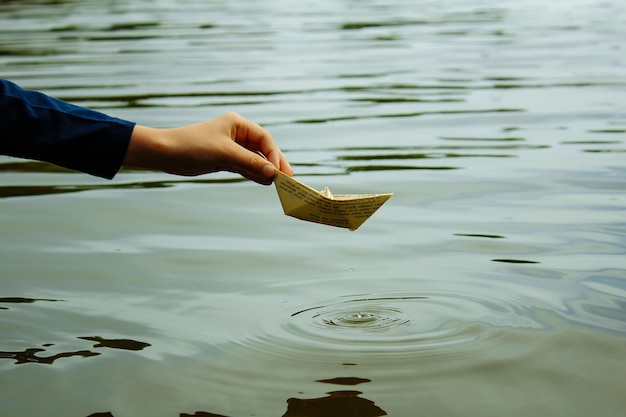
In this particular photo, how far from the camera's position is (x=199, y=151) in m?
2.55

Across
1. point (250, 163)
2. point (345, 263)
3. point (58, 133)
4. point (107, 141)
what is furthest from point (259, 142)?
point (345, 263)

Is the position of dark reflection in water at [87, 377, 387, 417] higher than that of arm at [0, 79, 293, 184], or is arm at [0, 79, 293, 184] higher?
arm at [0, 79, 293, 184]

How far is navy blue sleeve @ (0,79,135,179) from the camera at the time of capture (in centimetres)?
232

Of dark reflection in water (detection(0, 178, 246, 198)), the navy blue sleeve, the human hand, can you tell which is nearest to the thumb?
the human hand

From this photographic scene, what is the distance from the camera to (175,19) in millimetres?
14859

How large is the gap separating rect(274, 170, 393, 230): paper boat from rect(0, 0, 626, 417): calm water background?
0.40 metres

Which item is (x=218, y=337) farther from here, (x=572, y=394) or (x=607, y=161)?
(x=607, y=161)

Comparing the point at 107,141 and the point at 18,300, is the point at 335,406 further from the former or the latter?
the point at 18,300

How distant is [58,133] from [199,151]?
0.35 metres

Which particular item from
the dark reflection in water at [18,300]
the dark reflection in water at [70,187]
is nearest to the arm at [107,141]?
the dark reflection in water at [18,300]

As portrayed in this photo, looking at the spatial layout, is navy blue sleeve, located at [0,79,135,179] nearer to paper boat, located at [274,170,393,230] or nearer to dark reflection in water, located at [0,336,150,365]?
paper boat, located at [274,170,393,230]

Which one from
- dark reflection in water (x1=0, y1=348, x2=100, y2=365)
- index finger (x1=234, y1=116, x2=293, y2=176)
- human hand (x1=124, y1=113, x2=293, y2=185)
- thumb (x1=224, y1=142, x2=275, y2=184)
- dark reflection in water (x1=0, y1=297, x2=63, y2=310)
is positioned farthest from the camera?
dark reflection in water (x1=0, y1=297, x2=63, y2=310)

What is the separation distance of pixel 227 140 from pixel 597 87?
570 cm

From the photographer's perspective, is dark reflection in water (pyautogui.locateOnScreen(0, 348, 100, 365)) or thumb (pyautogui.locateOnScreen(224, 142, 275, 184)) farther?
dark reflection in water (pyautogui.locateOnScreen(0, 348, 100, 365))
